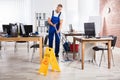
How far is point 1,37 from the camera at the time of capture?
614 centimetres

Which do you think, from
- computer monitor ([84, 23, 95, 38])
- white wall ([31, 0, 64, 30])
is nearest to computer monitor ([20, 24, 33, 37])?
computer monitor ([84, 23, 95, 38])

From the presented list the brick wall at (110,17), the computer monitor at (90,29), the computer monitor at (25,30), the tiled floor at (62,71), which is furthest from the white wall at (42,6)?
the computer monitor at (90,29)

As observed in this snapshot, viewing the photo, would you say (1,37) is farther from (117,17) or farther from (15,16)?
(15,16)

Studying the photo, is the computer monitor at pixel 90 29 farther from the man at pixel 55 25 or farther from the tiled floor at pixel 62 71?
the man at pixel 55 25

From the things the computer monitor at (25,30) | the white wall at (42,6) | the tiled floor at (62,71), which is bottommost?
the tiled floor at (62,71)

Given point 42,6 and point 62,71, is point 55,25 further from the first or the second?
point 42,6

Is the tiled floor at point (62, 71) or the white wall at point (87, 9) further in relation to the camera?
the white wall at point (87, 9)

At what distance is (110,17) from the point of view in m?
10.2

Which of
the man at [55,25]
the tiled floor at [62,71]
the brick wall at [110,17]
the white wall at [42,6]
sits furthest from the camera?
the white wall at [42,6]

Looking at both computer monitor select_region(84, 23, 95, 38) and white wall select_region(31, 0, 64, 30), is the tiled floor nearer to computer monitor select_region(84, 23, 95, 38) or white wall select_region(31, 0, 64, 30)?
computer monitor select_region(84, 23, 95, 38)

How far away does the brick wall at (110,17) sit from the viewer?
31.0ft

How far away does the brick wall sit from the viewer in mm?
9453

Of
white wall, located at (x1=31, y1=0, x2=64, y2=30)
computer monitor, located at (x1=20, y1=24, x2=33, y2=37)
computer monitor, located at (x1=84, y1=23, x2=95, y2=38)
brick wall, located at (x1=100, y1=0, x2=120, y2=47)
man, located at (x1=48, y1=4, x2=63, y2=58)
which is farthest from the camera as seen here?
white wall, located at (x1=31, y1=0, x2=64, y2=30)

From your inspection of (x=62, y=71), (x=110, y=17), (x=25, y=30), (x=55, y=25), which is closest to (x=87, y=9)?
(x=110, y=17)
